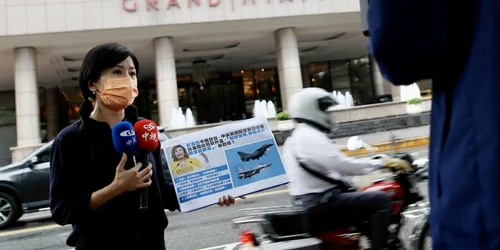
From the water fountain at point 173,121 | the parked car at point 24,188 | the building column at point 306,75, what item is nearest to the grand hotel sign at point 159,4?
the water fountain at point 173,121

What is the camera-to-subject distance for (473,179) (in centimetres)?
88

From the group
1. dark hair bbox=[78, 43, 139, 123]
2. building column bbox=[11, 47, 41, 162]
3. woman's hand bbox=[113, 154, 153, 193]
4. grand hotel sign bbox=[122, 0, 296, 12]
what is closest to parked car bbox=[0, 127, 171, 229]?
dark hair bbox=[78, 43, 139, 123]

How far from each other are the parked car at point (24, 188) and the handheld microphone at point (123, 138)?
22.6ft

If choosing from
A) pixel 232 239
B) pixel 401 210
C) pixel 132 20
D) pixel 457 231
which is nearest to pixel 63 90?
pixel 132 20

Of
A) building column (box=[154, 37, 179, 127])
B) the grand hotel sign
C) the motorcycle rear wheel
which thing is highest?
the grand hotel sign

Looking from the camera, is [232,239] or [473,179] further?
[232,239]

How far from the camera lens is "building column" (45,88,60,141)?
98.3 feet

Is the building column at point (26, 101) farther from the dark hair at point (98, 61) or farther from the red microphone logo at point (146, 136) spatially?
the red microphone logo at point (146, 136)

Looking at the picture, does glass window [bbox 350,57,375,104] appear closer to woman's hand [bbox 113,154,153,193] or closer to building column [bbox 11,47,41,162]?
building column [bbox 11,47,41,162]

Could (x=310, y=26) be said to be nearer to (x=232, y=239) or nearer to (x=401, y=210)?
(x=232, y=239)

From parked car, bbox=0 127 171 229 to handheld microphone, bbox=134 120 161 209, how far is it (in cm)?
680

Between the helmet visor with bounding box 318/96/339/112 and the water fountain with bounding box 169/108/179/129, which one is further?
Result: the water fountain with bounding box 169/108/179/129

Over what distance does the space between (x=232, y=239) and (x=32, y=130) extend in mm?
15676

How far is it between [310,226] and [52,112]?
30.0 metres
